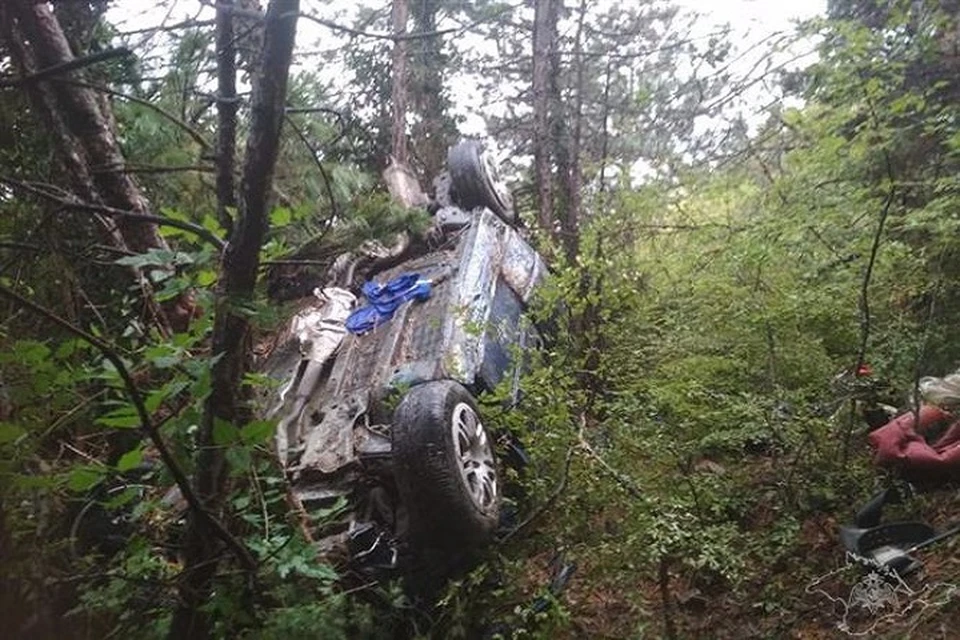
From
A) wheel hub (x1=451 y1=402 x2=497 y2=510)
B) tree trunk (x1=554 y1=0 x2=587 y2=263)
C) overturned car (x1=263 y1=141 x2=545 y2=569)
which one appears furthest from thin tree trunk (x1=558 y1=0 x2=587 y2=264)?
wheel hub (x1=451 y1=402 x2=497 y2=510)

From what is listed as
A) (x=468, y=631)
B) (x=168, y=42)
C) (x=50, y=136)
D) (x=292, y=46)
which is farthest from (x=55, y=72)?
(x=468, y=631)

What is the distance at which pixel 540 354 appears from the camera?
4.66 metres

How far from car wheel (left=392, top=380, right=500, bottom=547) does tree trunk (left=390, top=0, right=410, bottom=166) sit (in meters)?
8.08

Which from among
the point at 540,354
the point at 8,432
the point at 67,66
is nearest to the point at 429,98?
the point at 540,354

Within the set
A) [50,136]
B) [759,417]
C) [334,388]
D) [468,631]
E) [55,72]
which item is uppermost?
[50,136]

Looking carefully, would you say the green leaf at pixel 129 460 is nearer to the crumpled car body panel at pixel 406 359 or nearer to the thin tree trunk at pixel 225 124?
the thin tree trunk at pixel 225 124

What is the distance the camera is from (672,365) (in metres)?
5.05

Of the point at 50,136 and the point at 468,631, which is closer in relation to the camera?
the point at 50,136

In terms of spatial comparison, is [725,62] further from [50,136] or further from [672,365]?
[50,136]

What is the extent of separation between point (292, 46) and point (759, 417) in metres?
3.56

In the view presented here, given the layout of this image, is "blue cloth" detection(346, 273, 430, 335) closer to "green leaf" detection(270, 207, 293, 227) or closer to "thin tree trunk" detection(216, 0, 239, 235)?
"thin tree trunk" detection(216, 0, 239, 235)

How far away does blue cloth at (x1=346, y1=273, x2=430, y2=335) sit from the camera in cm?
590

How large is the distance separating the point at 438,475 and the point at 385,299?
253cm

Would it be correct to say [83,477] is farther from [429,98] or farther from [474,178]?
[429,98]
